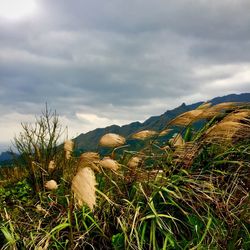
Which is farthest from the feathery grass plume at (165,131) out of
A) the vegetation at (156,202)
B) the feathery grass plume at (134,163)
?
the feathery grass plume at (134,163)

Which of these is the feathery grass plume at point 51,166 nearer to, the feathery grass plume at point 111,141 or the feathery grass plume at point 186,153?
the feathery grass plume at point 111,141

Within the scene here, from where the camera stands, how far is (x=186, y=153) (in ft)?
15.2

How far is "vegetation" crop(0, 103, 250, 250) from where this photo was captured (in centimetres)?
386

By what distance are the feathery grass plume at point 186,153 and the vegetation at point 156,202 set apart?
0.04 feet

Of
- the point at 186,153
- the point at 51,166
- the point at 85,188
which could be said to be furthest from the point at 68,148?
the point at 85,188

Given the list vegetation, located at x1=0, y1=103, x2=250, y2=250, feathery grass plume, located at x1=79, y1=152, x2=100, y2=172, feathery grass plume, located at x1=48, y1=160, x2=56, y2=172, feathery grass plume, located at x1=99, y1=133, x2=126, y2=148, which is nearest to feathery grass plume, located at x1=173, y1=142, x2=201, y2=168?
vegetation, located at x1=0, y1=103, x2=250, y2=250

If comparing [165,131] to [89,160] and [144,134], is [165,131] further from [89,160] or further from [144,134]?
[89,160]

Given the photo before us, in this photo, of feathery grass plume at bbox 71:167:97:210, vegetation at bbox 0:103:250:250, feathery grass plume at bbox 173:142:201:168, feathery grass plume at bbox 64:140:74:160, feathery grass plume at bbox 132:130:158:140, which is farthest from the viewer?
feathery grass plume at bbox 64:140:74:160

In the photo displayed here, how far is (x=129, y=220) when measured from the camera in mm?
4004

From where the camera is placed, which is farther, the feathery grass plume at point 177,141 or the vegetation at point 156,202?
the feathery grass plume at point 177,141

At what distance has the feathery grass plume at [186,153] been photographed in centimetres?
464

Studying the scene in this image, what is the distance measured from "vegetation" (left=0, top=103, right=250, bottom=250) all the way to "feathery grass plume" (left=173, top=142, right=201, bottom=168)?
0.04 feet

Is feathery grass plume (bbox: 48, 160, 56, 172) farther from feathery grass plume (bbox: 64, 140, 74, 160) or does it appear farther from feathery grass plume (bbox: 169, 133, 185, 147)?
feathery grass plume (bbox: 169, 133, 185, 147)

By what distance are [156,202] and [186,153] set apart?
2.25ft
